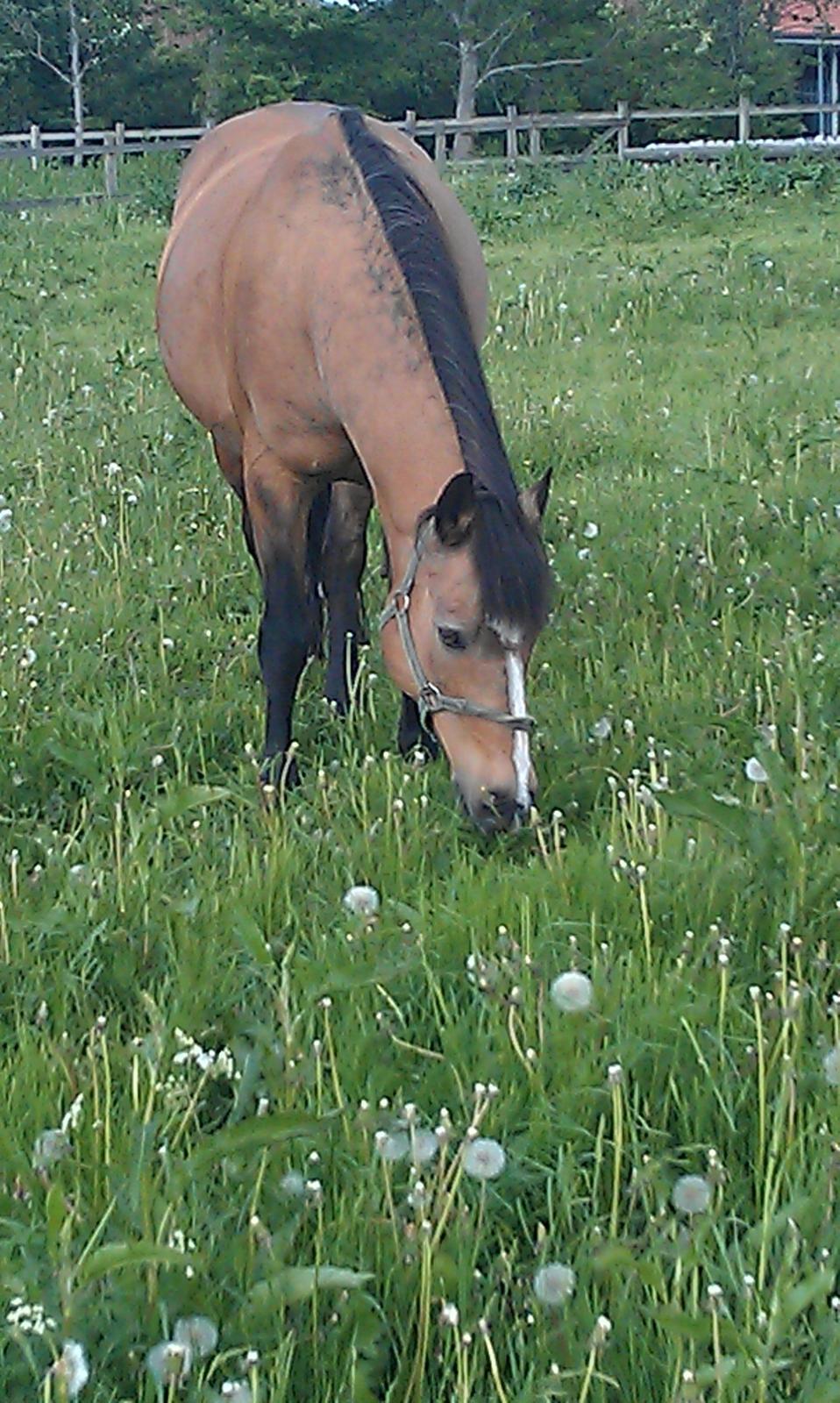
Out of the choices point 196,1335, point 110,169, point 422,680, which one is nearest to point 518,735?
point 422,680

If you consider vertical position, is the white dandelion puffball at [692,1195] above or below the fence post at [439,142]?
below

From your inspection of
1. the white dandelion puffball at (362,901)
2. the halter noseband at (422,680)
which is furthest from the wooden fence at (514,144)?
the white dandelion puffball at (362,901)

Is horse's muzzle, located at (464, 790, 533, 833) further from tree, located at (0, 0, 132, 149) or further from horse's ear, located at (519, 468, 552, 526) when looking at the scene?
tree, located at (0, 0, 132, 149)

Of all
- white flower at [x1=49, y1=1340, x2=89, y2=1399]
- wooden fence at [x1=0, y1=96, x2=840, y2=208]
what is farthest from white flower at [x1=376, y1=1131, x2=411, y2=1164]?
wooden fence at [x1=0, y1=96, x2=840, y2=208]

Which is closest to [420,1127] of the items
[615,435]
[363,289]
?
[363,289]

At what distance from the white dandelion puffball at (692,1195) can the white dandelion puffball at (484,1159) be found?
0.75 feet

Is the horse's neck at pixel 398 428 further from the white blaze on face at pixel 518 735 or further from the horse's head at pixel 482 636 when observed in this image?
the white blaze on face at pixel 518 735

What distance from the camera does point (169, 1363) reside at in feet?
5.22

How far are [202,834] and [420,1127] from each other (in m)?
1.41

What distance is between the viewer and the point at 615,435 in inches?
299

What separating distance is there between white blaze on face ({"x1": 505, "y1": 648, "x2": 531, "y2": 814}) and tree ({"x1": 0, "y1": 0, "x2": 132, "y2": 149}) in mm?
43268

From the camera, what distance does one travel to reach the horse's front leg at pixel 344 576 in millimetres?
4883

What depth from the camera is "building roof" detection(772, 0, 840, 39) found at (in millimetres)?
44719

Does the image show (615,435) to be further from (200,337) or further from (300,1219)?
(300,1219)
